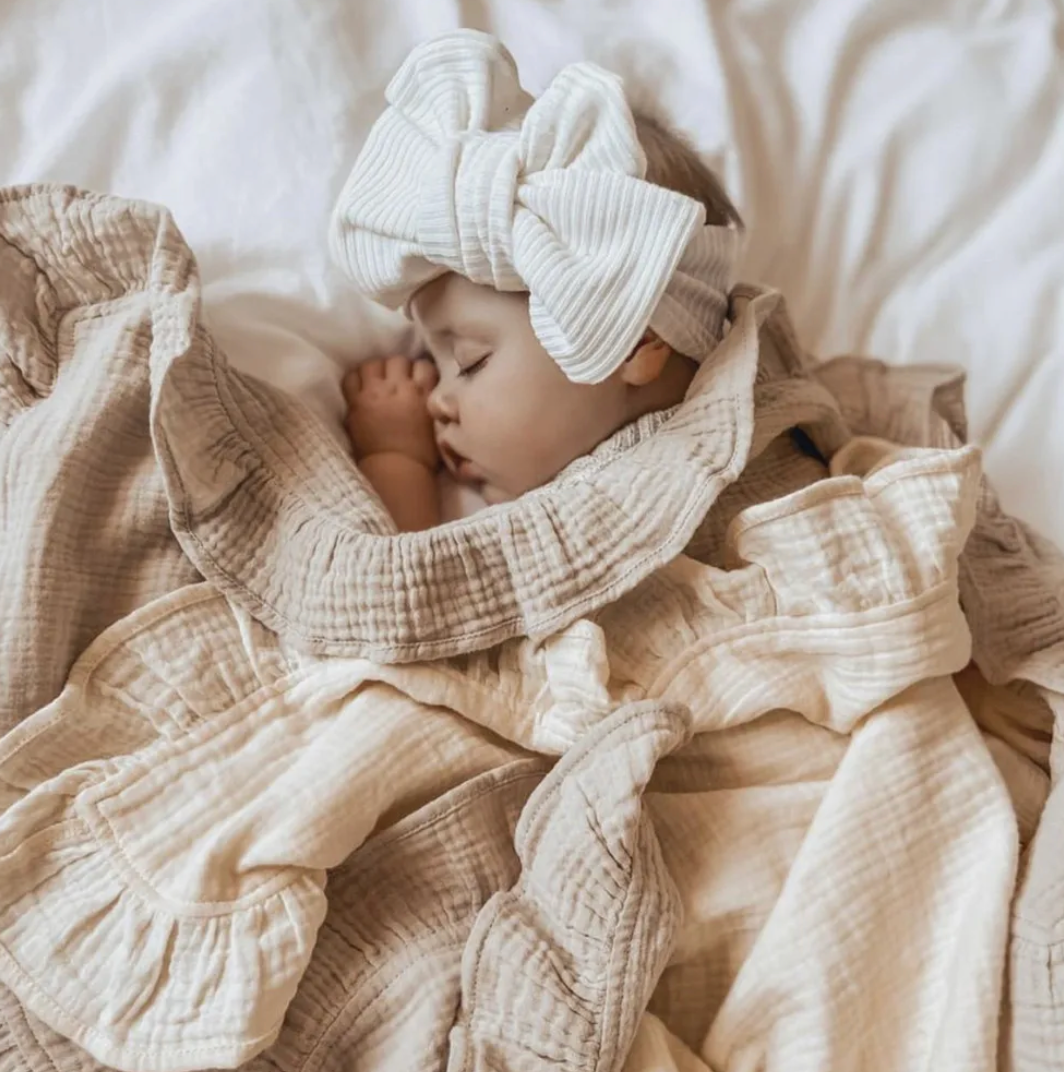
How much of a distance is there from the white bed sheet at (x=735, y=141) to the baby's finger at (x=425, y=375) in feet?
0.13

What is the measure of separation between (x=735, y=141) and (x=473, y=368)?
364 mm

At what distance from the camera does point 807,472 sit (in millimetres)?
974

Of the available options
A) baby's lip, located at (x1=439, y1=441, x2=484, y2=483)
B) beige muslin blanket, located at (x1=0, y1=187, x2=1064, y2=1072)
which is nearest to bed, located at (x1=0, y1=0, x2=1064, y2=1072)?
beige muslin blanket, located at (x1=0, y1=187, x2=1064, y2=1072)

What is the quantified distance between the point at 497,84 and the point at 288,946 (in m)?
0.62

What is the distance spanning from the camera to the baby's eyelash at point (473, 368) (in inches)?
36.4

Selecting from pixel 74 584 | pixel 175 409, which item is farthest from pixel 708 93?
pixel 74 584

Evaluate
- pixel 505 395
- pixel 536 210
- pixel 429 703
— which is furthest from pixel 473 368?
pixel 429 703

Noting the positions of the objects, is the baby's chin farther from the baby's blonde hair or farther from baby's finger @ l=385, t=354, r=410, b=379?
the baby's blonde hair

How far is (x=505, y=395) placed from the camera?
0.91m

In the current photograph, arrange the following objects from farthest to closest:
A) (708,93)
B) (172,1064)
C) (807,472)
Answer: (708,93), (807,472), (172,1064)

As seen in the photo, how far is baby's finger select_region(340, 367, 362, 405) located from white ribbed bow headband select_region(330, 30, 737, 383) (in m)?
0.12

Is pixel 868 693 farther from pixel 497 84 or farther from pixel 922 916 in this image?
pixel 497 84

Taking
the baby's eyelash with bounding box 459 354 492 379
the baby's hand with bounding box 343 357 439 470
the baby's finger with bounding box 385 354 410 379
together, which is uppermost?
the baby's eyelash with bounding box 459 354 492 379

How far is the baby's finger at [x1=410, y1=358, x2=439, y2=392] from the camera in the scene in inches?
40.1
